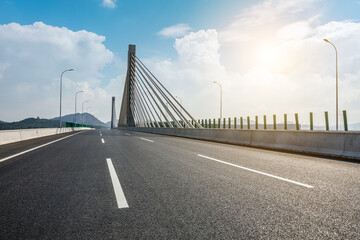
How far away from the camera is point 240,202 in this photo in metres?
3.35

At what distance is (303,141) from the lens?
940cm

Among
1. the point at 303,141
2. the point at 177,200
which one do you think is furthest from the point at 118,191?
the point at 303,141

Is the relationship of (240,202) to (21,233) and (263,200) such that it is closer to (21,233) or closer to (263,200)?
(263,200)

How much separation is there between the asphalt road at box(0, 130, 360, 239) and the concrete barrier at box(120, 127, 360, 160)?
2.52m

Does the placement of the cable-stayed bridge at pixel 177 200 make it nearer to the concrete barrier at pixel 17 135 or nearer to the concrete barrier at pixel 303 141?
the concrete barrier at pixel 303 141

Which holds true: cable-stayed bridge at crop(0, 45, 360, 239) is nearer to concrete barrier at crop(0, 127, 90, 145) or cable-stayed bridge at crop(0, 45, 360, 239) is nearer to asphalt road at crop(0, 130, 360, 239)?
asphalt road at crop(0, 130, 360, 239)

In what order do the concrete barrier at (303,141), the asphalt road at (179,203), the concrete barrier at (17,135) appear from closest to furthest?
the asphalt road at (179,203)
the concrete barrier at (303,141)
the concrete barrier at (17,135)

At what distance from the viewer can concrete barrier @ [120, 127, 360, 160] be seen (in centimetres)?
774

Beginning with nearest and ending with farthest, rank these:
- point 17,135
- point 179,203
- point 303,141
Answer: point 179,203 → point 303,141 → point 17,135

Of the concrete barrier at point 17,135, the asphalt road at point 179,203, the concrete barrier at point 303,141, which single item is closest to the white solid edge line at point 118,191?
the asphalt road at point 179,203

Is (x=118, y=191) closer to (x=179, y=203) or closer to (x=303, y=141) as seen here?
(x=179, y=203)

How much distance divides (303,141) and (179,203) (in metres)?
7.66

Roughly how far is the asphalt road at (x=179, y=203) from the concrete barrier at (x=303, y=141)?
252cm

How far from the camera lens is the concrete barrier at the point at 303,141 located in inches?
305
